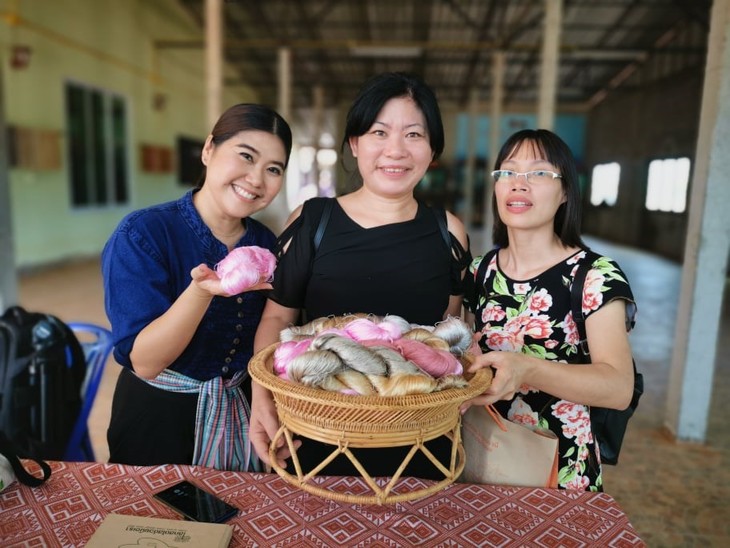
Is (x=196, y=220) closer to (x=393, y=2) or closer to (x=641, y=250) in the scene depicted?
(x=393, y=2)

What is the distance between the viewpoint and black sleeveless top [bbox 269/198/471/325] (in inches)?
58.8

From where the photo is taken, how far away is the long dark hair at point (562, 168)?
55.4 inches

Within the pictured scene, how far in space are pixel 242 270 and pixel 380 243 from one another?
54 centimetres

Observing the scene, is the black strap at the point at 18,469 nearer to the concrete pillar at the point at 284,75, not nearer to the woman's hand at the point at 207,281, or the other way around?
the woman's hand at the point at 207,281

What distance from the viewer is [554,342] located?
55.2 inches

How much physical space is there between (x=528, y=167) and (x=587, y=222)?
738 inches

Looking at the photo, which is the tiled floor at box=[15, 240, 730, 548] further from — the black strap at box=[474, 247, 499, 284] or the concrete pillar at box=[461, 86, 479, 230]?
the concrete pillar at box=[461, 86, 479, 230]

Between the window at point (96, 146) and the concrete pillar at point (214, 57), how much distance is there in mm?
4061

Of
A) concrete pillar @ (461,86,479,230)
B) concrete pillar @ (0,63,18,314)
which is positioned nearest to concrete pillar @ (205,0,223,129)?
concrete pillar @ (0,63,18,314)

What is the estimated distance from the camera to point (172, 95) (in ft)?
41.5

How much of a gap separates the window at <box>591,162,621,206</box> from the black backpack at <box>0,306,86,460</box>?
17.2 meters

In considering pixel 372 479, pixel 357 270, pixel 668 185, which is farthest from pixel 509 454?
pixel 668 185

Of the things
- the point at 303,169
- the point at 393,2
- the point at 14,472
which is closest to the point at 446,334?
the point at 14,472

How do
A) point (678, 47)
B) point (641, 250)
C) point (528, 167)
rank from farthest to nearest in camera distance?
point (641, 250) → point (678, 47) → point (528, 167)
